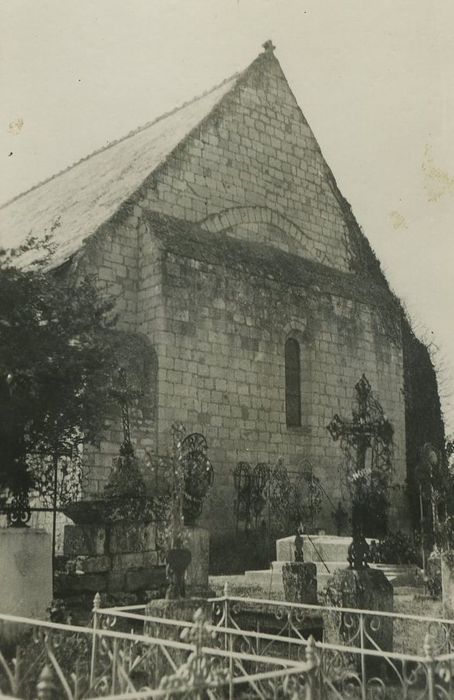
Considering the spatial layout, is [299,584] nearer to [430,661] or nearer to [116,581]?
[116,581]

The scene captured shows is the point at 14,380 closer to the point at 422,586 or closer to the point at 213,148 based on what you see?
the point at 422,586

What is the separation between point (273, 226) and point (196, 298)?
4069 millimetres

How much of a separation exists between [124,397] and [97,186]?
845 cm

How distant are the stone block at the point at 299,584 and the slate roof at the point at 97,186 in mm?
7443

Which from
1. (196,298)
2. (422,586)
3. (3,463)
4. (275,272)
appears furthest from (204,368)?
(3,463)

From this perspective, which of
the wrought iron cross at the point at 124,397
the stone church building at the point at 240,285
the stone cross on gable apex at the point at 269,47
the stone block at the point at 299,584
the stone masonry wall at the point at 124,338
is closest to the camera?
the stone block at the point at 299,584

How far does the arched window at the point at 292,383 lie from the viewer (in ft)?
59.7

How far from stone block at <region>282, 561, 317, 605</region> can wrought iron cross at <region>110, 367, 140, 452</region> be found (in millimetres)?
3085

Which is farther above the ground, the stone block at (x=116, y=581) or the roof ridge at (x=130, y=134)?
the roof ridge at (x=130, y=134)

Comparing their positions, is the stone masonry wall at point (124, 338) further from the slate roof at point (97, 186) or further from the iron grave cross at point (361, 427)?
the iron grave cross at point (361, 427)

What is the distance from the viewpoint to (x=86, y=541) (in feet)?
33.6

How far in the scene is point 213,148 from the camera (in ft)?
Answer: 59.8

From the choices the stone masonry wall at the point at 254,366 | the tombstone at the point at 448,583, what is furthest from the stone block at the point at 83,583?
the stone masonry wall at the point at 254,366

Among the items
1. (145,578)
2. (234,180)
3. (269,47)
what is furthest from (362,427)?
(269,47)
